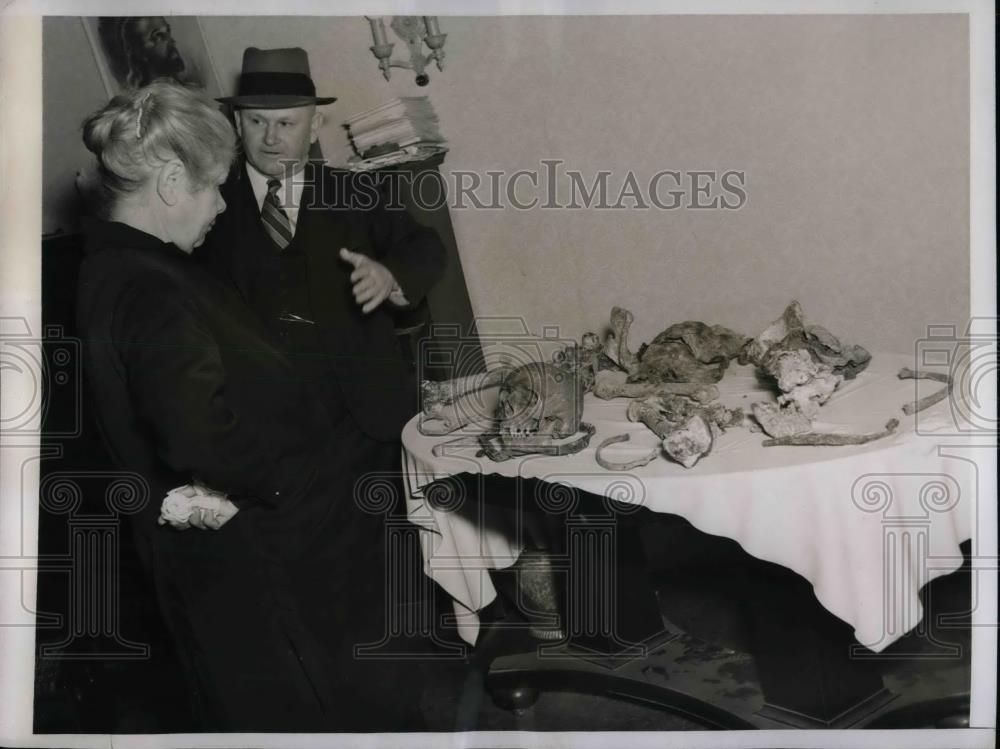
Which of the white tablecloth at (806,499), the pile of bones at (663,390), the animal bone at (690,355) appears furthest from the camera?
the animal bone at (690,355)

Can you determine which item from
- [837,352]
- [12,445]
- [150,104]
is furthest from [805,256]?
[12,445]

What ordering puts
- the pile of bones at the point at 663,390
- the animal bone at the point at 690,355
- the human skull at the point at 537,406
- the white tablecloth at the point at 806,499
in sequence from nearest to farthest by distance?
1. the white tablecloth at the point at 806,499
2. the pile of bones at the point at 663,390
3. the human skull at the point at 537,406
4. the animal bone at the point at 690,355

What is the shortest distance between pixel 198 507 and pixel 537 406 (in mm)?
1122

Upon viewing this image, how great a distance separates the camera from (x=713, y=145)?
3.38 m

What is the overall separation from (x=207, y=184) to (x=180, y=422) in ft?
2.49

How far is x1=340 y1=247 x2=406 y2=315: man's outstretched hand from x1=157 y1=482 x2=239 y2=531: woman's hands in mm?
757

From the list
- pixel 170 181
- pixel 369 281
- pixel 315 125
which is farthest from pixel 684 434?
pixel 170 181

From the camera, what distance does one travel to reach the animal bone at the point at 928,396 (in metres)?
3.28

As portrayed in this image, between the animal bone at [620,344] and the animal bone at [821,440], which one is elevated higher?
the animal bone at [620,344]

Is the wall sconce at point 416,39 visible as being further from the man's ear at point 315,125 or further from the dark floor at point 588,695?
the dark floor at point 588,695

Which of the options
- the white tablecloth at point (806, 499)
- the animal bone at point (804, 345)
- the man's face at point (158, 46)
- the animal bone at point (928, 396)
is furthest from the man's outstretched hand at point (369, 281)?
the animal bone at point (928, 396)

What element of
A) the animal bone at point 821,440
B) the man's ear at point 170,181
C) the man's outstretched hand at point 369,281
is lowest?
the animal bone at point 821,440

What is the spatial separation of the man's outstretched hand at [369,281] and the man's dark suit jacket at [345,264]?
0.8 inches

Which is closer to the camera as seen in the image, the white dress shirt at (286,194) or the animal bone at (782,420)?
the animal bone at (782,420)
